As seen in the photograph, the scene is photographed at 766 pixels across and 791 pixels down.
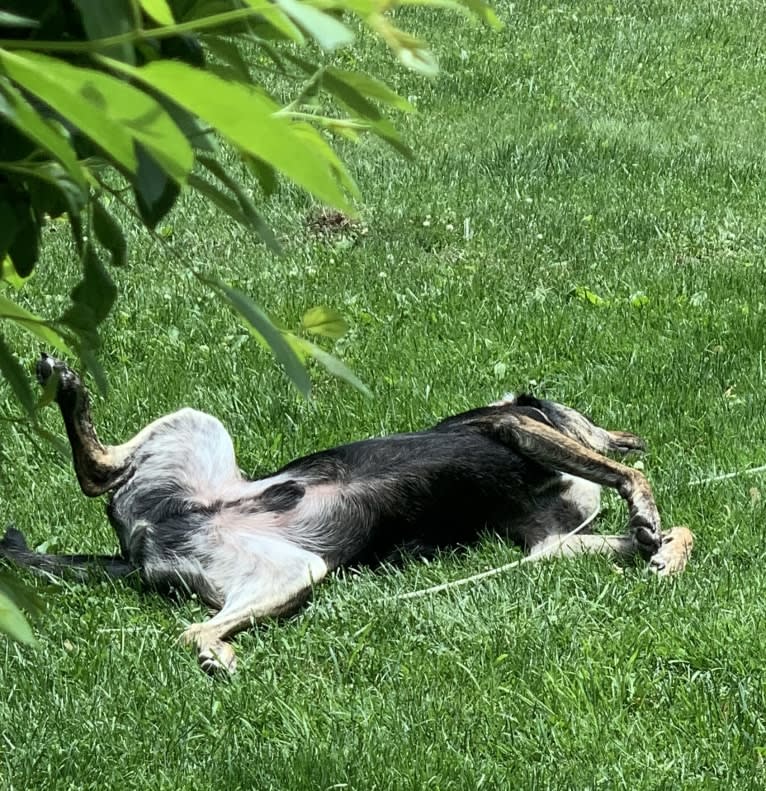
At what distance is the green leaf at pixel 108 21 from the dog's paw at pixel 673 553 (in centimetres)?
354

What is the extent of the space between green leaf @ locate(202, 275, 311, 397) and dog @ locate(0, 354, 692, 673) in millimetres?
3041

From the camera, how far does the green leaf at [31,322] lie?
54.3 inches

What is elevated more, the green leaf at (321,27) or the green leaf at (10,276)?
the green leaf at (321,27)

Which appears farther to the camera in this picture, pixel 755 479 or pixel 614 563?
pixel 755 479

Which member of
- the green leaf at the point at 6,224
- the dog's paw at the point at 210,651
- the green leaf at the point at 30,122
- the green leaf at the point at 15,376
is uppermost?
the green leaf at the point at 30,122

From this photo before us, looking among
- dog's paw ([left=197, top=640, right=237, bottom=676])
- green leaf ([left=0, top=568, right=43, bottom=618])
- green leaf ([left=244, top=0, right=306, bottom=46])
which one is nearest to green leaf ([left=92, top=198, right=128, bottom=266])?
green leaf ([left=0, top=568, right=43, bottom=618])

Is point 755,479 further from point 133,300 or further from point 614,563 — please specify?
point 133,300

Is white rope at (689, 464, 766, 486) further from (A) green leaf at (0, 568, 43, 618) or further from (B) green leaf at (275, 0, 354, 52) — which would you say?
(B) green leaf at (275, 0, 354, 52)

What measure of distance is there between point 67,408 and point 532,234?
4050mm

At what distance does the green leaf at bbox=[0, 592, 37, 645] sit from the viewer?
1.09 m

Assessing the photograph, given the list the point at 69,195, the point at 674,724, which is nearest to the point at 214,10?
the point at 69,195

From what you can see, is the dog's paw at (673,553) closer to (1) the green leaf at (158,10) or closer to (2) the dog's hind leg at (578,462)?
(2) the dog's hind leg at (578,462)

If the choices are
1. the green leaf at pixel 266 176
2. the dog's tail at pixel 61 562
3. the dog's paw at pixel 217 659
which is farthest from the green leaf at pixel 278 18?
the dog's tail at pixel 61 562

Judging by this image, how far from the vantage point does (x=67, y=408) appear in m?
4.55
